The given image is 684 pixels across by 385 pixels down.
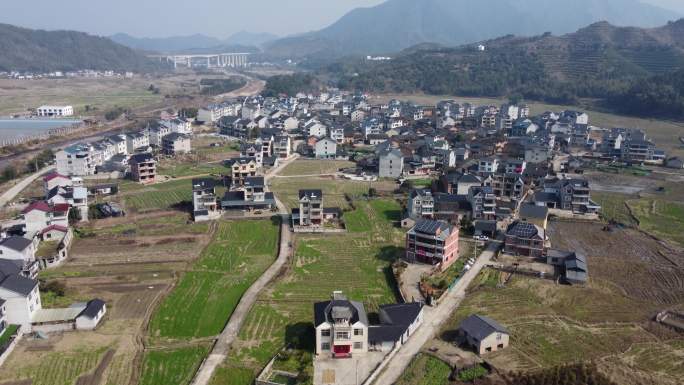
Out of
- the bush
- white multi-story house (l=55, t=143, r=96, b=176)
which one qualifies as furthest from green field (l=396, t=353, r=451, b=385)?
white multi-story house (l=55, t=143, r=96, b=176)

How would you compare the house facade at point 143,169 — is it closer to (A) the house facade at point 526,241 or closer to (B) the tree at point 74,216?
(B) the tree at point 74,216

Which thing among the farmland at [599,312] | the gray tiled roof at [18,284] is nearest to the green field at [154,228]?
the gray tiled roof at [18,284]

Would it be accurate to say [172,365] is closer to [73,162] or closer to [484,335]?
[484,335]

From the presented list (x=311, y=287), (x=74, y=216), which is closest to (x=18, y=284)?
(x=311, y=287)

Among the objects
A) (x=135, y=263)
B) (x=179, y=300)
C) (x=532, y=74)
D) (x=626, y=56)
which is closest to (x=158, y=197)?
(x=135, y=263)

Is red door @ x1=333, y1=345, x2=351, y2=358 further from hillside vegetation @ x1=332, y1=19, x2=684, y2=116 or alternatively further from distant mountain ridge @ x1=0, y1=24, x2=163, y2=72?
distant mountain ridge @ x1=0, y1=24, x2=163, y2=72

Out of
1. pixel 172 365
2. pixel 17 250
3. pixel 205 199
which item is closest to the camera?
pixel 172 365
